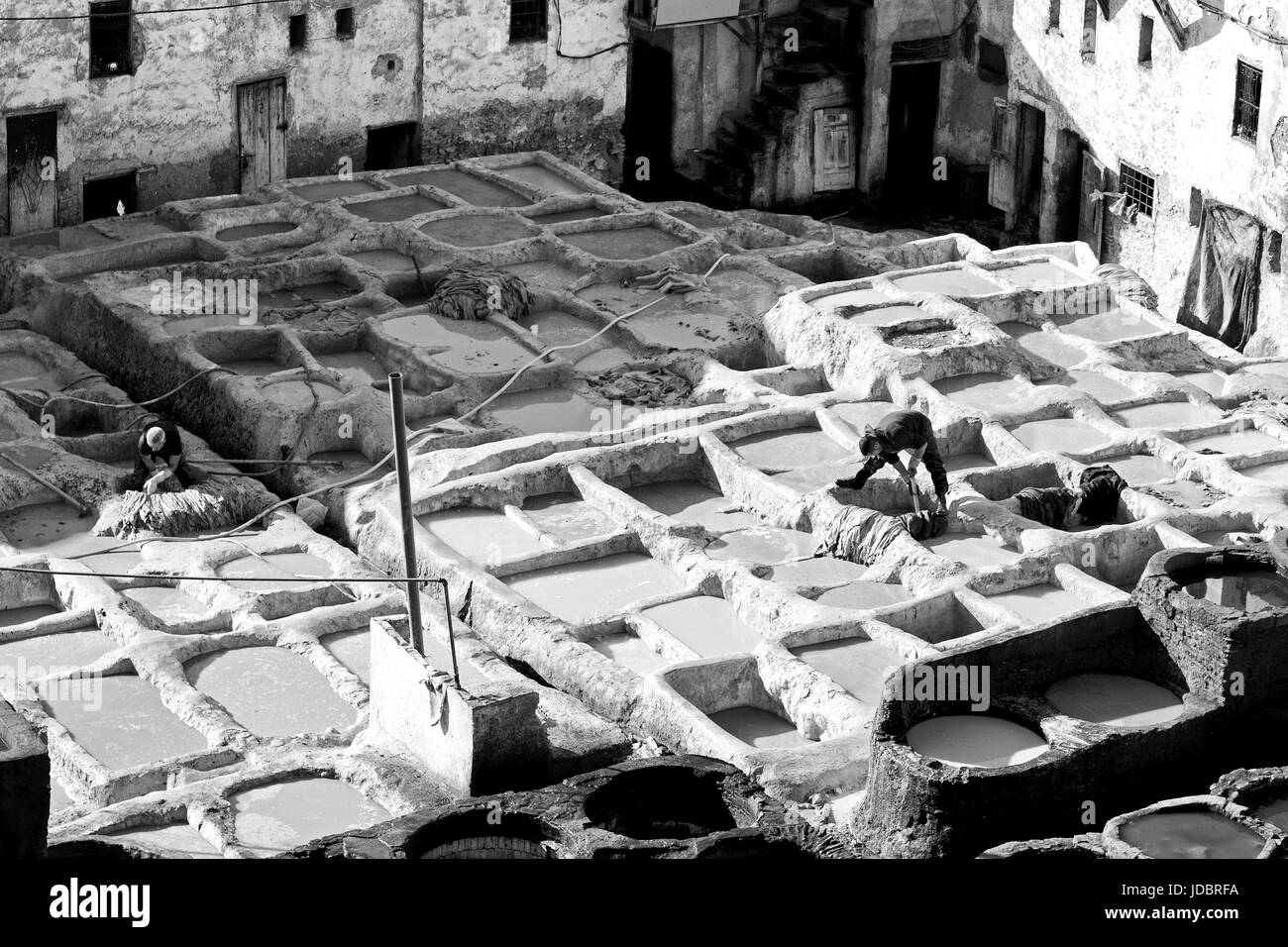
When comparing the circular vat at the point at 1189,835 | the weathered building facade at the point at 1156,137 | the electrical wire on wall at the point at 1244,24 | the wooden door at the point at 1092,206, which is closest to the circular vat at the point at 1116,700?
the circular vat at the point at 1189,835

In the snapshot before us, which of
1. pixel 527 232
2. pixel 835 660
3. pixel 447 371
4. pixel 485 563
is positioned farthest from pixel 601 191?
pixel 835 660

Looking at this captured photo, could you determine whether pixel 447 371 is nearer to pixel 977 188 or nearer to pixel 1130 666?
pixel 1130 666

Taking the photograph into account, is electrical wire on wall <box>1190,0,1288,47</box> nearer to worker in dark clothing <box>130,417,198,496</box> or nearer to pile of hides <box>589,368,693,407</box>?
pile of hides <box>589,368,693,407</box>

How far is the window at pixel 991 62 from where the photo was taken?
35.0 meters

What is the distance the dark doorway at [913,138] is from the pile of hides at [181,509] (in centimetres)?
1581

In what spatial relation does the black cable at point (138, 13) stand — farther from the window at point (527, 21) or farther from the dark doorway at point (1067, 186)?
the dark doorway at point (1067, 186)

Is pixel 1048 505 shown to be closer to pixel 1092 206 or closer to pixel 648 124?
pixel 1092 206

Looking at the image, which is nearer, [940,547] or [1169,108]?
[940,547]

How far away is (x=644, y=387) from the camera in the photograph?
1014 inches

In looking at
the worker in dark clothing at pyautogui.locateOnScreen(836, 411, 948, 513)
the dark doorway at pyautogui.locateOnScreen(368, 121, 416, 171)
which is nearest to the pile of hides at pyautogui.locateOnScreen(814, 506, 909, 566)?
the worker in dark clothing at pyautogui.locateOnScreen(836, 411, 948, 513)

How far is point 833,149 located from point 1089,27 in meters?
5.25

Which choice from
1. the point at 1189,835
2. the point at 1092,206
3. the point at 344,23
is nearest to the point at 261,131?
the point at 344,23

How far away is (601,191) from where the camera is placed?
31578 mm
